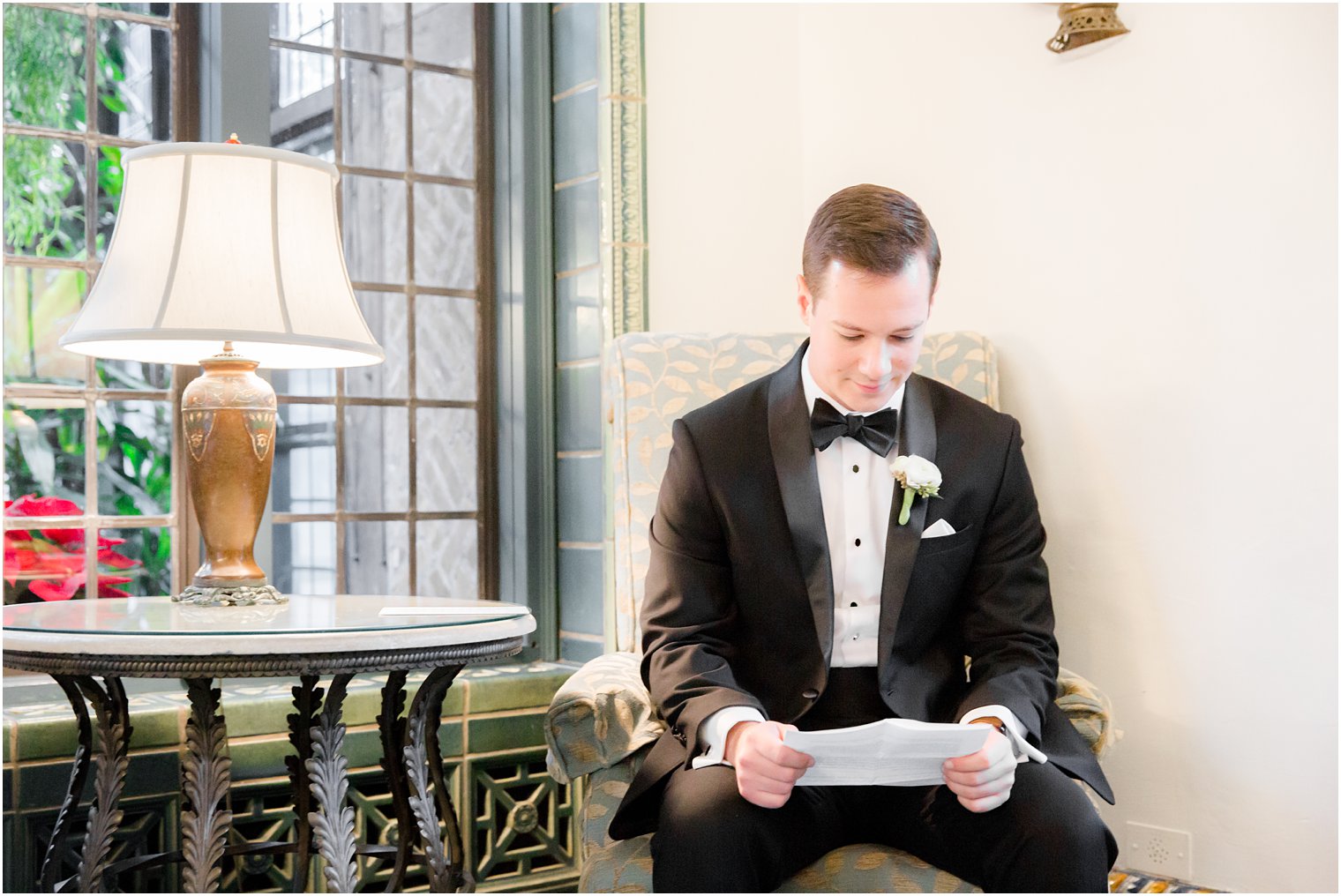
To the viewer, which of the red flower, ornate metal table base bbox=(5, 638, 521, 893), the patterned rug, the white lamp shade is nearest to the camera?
ornate metal table base bbox=(5, 638, 521, 893)

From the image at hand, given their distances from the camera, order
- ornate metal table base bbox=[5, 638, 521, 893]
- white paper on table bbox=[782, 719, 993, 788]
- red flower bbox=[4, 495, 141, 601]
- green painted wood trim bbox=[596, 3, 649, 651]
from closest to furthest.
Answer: white paper on table bbox=[782, 719, 993, 788], ornate metal table base bbox=[5, 638, 521, 893], red flower bbox=[4, 495, 141, 601], green painted wood trim bbox=[596, 3, 649, 651]

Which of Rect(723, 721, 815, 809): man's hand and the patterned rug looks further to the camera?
the patterned rug

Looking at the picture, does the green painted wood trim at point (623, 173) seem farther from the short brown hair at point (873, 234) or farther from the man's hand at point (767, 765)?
the man's hand at point (767, 765)

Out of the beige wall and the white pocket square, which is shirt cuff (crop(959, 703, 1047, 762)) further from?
the beige wall

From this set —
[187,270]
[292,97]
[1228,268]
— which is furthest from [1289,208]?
[292,97]

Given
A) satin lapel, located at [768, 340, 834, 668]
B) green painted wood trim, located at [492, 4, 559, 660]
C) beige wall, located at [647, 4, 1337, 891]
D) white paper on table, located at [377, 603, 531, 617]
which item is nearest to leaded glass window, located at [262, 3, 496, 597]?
green painted wood trim, located at [492, 4, 559, 660]

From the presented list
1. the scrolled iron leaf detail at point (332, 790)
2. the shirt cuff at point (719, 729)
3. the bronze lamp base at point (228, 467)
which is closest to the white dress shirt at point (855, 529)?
the shirt cuff at point (719, 729)

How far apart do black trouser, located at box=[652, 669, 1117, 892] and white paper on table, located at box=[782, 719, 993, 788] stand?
0.10 metres

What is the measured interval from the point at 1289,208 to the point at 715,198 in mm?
1282

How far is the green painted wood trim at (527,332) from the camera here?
289 cm

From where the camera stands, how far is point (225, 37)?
2.61m

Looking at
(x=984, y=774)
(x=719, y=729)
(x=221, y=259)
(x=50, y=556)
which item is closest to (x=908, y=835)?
(x=984, y=774)

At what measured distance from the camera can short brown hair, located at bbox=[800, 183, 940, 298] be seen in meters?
1.66

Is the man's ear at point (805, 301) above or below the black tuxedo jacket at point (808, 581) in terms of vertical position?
above
